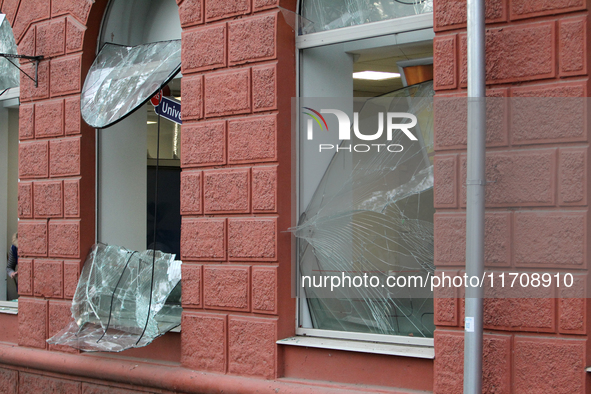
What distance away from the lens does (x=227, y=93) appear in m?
5.32

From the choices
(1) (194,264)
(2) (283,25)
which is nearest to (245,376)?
(1) (194,264)

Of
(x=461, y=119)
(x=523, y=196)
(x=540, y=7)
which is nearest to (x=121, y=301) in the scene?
(x=461, y=119)

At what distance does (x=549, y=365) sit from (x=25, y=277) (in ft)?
16.4

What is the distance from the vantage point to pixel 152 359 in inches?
231

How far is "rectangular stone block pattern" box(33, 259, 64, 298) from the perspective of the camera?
255 inches

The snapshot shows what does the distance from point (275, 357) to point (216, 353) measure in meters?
0.56

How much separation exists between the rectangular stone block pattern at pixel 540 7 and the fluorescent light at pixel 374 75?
1079 mm

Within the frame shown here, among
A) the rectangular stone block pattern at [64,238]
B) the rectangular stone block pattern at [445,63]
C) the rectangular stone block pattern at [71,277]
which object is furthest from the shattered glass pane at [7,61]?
the rectangular stone block pattern at [445,63]

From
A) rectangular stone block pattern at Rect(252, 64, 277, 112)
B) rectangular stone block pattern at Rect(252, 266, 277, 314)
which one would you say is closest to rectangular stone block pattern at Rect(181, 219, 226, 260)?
rectangular stone block pattern at Rect(252, 266, 277, 314)

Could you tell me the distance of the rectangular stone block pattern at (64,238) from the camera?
20.9 feet

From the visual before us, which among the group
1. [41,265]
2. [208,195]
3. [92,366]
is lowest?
[92,366]

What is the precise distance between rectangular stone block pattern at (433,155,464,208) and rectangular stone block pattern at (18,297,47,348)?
13.5 feet

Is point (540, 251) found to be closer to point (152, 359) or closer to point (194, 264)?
point (194, 264)

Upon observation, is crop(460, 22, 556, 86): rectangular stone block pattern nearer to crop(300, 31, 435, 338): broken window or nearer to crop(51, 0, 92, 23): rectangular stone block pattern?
crop(300, 31, 435, 338): broken window
